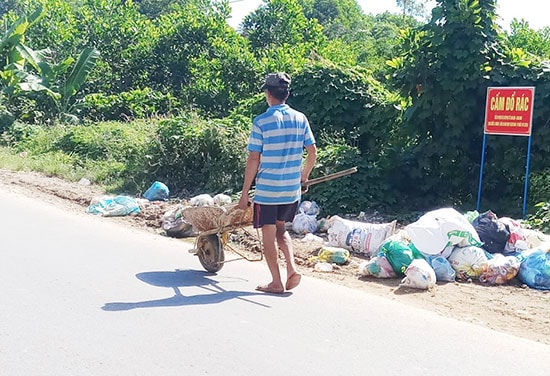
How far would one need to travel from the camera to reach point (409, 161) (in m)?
11.3

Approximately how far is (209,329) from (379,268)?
8.27 ft

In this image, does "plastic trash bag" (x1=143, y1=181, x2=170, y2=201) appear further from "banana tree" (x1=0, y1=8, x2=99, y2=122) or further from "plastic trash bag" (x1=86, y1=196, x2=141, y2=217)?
"banana tree" (x1=0, y1=8, x2=99, y2=122)

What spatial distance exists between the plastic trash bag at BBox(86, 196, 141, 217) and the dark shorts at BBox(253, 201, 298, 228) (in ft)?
16.5

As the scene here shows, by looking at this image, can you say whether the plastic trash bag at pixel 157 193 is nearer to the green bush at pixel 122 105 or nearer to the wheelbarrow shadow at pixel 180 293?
the wheelbarrow shadow at pixel 180 293

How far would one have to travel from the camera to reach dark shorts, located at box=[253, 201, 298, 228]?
640cm

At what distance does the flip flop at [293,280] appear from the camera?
6.53 m

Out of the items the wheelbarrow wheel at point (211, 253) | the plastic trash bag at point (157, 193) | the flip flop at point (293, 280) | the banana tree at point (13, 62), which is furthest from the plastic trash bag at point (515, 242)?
the banana tree at point (13, 62)

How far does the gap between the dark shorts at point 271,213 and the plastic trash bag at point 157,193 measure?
19.9 feet

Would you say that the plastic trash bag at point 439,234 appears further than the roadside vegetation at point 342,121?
No

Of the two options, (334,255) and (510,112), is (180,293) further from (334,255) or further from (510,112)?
(510,112)

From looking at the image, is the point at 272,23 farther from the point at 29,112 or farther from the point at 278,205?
the point at 278,205

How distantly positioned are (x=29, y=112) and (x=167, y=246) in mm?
15154

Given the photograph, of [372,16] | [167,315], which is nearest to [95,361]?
[167,315]

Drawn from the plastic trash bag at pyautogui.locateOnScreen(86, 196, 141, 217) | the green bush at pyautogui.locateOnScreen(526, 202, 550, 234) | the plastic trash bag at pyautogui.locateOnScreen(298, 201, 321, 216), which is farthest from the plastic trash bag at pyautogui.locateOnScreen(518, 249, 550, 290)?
the plastic trash bag at pyautogui.locateOnScreen(86, 196, 141, 217)
